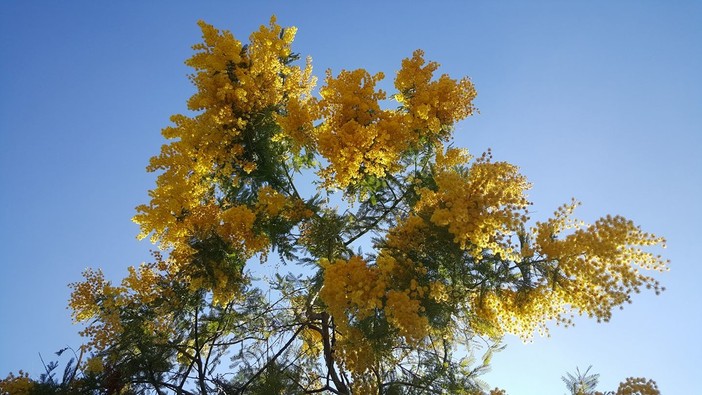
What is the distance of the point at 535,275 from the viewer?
6375 millimetres

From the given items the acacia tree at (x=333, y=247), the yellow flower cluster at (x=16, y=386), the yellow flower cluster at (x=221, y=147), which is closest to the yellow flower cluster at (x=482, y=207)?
the acacia tree at (x=333, y=247)

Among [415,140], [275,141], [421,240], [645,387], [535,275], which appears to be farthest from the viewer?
[275,141]

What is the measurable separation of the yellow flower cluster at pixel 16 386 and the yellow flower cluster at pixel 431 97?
725 centimetres

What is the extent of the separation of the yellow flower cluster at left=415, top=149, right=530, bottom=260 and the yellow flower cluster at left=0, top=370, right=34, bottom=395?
20.0 ft

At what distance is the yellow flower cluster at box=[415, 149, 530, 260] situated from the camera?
6227 mm

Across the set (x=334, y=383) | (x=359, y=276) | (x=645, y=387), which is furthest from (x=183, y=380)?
(x=645, y=387)

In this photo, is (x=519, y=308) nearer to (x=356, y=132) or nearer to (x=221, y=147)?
(x=356, y=132)

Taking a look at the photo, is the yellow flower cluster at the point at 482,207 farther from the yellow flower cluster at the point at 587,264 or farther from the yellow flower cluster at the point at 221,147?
the yellow flower cluster at the point at 221,147

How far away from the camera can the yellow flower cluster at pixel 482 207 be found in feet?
20.4

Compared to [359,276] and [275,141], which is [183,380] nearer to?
[359,276]

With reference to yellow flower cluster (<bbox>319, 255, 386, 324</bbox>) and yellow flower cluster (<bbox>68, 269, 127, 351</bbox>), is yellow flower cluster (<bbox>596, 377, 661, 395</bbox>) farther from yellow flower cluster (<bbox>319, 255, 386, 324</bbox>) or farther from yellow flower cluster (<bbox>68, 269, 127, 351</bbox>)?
yellow flower cluster (<bbox>68, 269, 127, 351</bbox>)

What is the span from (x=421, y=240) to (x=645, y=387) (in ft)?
11.0

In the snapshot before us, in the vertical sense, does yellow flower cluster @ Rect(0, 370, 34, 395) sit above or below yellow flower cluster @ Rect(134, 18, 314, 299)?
below

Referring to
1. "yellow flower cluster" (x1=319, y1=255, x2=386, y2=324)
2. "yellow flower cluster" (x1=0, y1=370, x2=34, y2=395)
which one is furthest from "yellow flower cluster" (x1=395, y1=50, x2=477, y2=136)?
"yellow flower cluster" (x1=0, y1=370, x2=34, y2=395)
